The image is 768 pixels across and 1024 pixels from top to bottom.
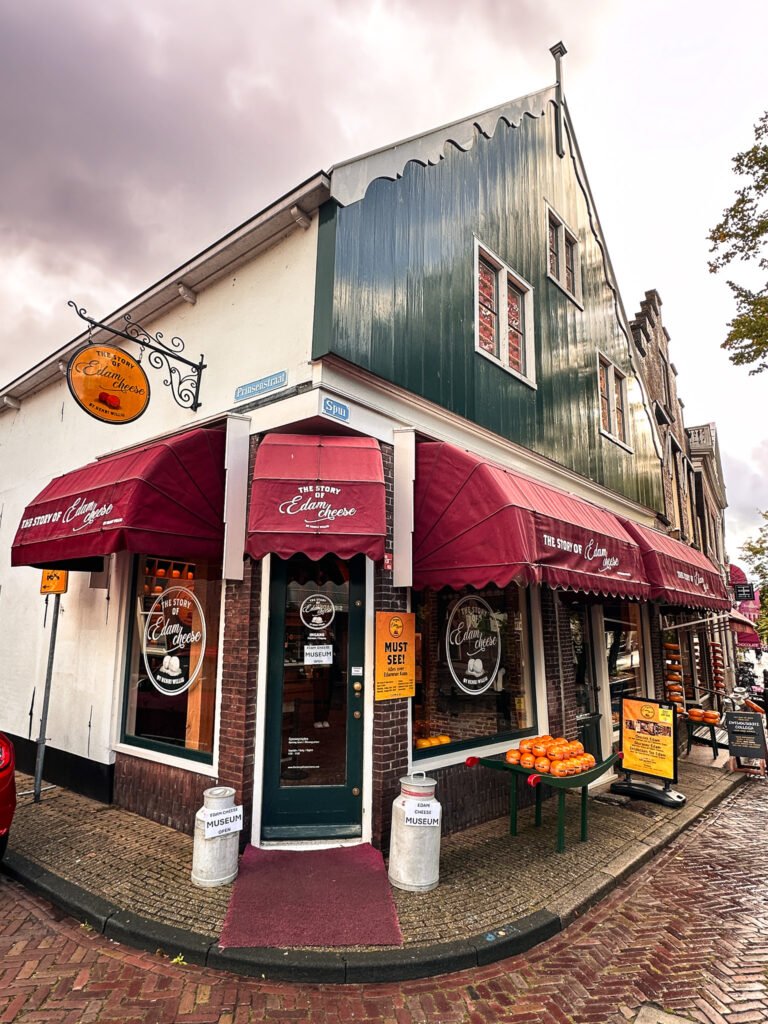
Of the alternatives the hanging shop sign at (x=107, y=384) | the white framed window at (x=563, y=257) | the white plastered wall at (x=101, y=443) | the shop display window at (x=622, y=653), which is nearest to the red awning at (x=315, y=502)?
the white plastered wall at (x=101, y=443)

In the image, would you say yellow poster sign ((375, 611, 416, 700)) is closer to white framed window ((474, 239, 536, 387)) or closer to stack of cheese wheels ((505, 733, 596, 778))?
stack of cheese wheels ((505, 733, 596, 778))

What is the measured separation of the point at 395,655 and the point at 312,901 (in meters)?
2.23

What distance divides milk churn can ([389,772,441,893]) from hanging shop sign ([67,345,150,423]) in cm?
488

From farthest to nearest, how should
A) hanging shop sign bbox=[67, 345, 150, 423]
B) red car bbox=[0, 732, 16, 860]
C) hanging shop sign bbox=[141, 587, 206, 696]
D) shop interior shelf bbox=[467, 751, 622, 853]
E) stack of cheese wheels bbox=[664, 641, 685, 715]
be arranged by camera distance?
stack of cheese wheels bbox=[664, 641, 685, 715] < hanging shop sign bbox=[141, 587, 206, 696] < hanging shop sign bbox=[67, 345, 150, 423] < shop interior shelf bbox=[467, 751, 622, 853] < red car bbox=[0, 732, 16, 860]

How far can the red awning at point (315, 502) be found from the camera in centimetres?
519

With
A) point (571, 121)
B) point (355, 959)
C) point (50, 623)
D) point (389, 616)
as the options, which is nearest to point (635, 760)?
point (389, 616)

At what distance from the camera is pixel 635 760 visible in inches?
321

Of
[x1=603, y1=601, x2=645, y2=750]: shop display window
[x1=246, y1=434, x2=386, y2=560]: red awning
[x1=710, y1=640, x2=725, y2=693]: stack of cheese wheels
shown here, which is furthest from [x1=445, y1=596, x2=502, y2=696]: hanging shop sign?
[x1=710, y1=640, x2=725, y2=693]: stack of cheese wheels

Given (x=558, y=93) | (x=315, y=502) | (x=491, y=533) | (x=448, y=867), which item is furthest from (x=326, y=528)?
(x=558, y=93)

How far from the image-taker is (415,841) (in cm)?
495

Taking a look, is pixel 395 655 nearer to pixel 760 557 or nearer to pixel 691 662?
pixel 691 662

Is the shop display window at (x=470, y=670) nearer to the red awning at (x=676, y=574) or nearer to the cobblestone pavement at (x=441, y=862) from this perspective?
the cobblestone pavement at (x=441, y=862)

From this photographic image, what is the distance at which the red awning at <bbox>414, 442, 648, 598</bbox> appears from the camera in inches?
218

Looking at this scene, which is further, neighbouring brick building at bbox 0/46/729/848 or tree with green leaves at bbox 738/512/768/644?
tree with green leaves at bbox 738/512/768/644
